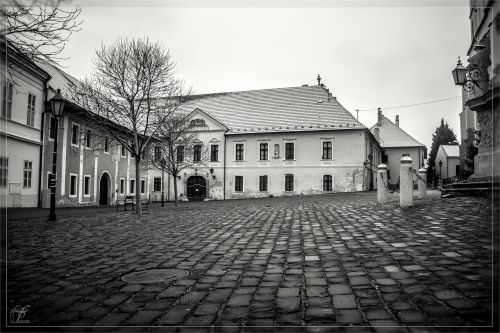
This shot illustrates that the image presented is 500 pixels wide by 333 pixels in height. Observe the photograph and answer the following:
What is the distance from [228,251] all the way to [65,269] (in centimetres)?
245

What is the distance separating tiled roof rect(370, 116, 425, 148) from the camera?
57719mm

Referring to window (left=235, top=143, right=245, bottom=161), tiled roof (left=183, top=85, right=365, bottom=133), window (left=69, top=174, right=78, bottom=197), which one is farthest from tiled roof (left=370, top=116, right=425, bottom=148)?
window (left=69, top=174, right=78, bottom=197)

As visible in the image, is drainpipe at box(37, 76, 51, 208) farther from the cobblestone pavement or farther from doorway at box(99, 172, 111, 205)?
the cobblestone pavement

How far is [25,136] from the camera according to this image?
67.9 feet

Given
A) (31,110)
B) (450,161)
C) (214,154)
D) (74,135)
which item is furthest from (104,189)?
(450,161)

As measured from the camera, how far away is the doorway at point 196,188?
41.6 metres

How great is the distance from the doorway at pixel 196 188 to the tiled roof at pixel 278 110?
6.64 m

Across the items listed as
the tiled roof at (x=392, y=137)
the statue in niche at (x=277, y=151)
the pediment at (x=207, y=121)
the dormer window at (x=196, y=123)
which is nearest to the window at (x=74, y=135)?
the dormer window at (x=196, y=123)

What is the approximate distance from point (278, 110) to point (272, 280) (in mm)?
38077

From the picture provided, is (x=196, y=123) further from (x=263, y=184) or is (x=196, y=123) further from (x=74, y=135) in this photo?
(x=74, y=135)

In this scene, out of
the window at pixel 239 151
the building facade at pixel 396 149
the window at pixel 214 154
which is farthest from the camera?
the building facade at pixel 396 149

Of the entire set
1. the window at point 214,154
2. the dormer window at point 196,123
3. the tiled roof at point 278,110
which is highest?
the tiled roof at point 278,110

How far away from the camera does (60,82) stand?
25.6 m

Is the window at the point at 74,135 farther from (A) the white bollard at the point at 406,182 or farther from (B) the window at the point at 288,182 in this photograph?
(A) the white bollard at the point at 406,182
